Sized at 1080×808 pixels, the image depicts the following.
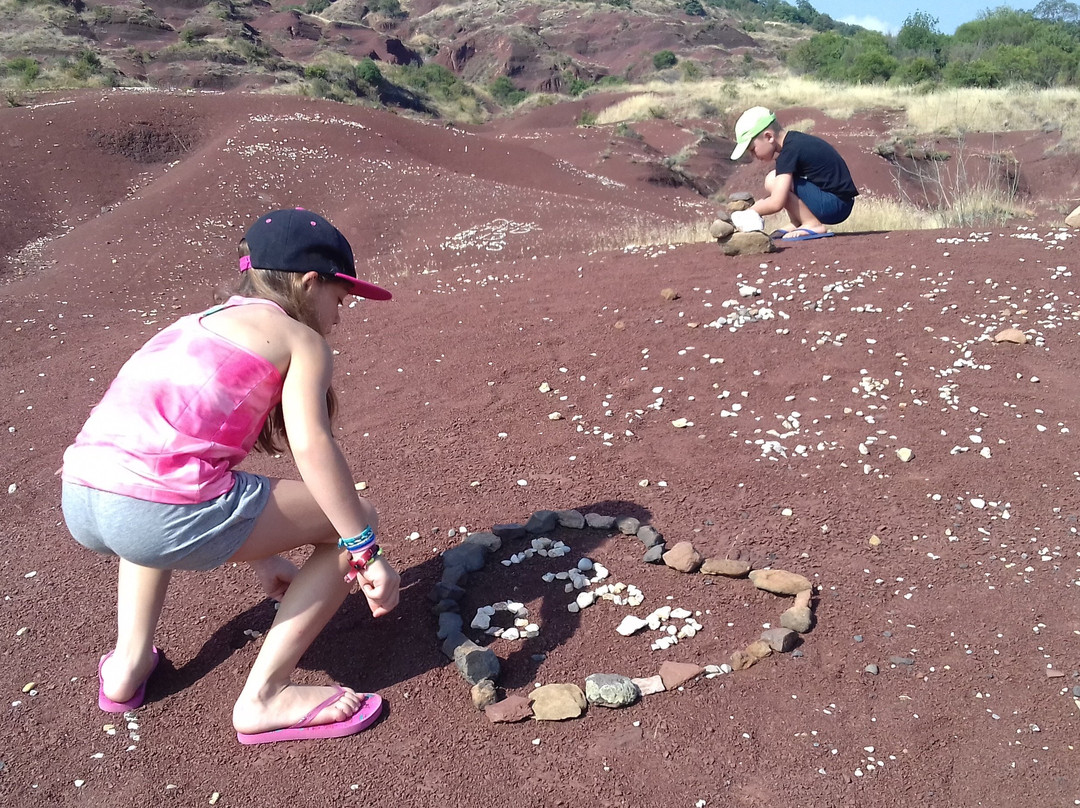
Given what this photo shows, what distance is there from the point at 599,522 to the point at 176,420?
6.02 ft

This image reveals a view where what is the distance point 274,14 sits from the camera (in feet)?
165

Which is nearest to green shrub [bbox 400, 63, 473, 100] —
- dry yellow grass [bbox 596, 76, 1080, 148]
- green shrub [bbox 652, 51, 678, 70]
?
dry yellow grass [bbox 596, 76, 1080, 148]

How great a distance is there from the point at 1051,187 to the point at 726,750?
1871 cm

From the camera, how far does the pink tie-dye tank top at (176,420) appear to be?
216cm

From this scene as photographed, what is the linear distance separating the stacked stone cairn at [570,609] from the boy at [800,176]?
4.04 metres

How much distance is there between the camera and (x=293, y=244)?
2311 millimetres

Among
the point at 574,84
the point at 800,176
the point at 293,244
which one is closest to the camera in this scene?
the point at 293,244

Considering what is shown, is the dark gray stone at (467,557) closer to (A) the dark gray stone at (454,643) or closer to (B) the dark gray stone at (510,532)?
(B) the dark gray stone at (510,532)

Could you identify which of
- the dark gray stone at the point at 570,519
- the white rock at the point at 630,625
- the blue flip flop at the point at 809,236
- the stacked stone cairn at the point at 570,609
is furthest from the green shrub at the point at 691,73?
the white rock at the point at 630,625

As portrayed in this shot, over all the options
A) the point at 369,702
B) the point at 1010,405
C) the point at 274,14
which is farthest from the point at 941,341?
the point at 274,14

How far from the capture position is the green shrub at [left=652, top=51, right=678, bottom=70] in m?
51.9

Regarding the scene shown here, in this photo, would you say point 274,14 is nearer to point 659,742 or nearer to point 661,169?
point 661,169

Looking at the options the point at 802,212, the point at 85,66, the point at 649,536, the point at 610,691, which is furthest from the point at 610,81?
the point at 610,691

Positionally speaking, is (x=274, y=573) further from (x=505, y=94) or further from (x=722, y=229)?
(x=505, y=94)
